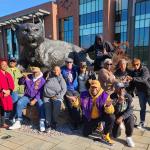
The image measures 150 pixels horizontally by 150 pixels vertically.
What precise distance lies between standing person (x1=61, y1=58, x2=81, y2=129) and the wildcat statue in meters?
1.42

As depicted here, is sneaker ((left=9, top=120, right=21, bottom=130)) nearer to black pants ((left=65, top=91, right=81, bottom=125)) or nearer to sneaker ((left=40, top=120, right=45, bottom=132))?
sneaker ((left=40, top=120, right=45, bottom=132))

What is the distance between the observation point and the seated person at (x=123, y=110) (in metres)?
4.25

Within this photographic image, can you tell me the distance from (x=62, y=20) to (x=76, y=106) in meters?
29.5

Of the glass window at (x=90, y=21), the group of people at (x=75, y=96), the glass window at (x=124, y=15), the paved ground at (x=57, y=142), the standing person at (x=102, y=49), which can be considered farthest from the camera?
the glass window at (x=90, y=21)

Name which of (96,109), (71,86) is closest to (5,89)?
(71,86)

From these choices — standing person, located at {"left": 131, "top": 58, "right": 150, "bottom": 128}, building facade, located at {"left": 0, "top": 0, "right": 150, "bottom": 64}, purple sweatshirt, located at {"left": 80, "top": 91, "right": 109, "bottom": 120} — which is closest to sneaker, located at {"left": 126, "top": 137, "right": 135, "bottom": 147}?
purple sweatshirt, located at {"left": 80, "top": 91, "right": 109, "bottom": 120}

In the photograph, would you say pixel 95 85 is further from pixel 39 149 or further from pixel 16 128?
pixel 16 128

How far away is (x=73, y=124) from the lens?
5004 millimetres

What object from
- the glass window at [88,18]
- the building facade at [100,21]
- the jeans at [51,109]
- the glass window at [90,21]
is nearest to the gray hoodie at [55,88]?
the jeans at [51,109]

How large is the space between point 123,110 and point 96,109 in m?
0.53

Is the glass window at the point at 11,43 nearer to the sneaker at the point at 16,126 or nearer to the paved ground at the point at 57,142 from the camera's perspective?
the sneaker at the point at 16,126

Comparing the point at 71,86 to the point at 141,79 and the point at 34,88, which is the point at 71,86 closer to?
the point at 34,88

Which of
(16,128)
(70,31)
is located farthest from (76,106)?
(70,31)

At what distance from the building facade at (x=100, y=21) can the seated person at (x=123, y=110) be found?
807 inches
